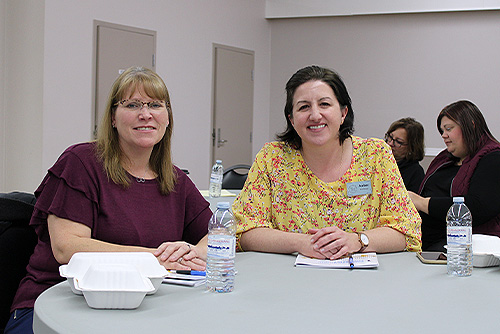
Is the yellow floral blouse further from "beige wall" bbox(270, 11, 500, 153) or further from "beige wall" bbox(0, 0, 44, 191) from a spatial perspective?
"beige wall" bbox(270, 11, 500, 153)

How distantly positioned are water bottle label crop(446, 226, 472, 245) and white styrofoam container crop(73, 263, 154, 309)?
1.00 meters

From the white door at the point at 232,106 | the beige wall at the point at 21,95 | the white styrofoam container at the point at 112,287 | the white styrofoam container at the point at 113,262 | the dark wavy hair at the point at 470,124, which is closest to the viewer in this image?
the white styrofoam container at the point at 112,287

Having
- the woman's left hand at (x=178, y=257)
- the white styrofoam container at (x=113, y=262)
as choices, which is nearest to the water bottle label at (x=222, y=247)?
the white styrofoam container at (x=113, y=262)

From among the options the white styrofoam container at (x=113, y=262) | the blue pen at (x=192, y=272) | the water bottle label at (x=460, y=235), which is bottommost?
the blue pen at (x=192, y=272)

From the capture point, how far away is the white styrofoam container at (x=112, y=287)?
1.30m

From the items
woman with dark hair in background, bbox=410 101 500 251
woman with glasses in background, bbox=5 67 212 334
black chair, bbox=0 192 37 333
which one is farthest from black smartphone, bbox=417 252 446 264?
black chair, bbox=0 192 37 333

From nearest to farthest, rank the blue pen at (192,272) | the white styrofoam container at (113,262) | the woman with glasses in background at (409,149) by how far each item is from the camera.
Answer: the white styrofoam container at (113,262) → the blue pen at (192,272) → the woman with glasses in background at (409,149)

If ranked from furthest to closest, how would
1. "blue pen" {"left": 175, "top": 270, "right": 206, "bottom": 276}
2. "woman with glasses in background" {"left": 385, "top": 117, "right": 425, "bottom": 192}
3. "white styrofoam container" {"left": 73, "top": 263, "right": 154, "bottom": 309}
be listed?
"woman with glasses in background" {"left": 385, "top": 117, "right": 425, "bottom": 192}
"blue pen" {"left": 175, "top": 270, "right": 206, "bottom": 276}
"white styrofoam container" {"left": 73, "top": 263, "right": 154, "bottom": 309}

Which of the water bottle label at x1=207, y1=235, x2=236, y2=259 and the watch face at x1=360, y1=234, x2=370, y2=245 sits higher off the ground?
the water bottle label at x1=207, y1=235, x2=236, y2=259

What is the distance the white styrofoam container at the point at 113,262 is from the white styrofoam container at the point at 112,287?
2.7 inches

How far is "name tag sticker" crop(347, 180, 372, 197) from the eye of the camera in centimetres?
230

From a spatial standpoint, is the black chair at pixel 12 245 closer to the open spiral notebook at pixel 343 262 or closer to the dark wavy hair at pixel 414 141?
the open spiral notebook at pixel 343 262

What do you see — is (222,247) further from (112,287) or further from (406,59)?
(406,59)

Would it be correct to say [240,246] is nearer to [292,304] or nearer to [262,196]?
[262,196]
